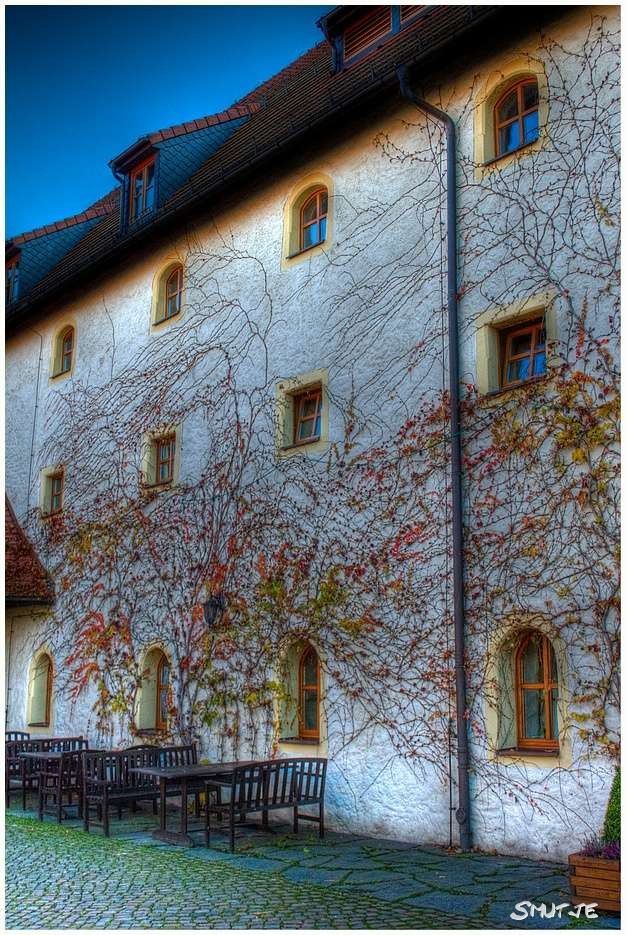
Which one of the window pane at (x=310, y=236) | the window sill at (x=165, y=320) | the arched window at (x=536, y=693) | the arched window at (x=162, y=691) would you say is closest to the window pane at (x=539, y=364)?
the arched window at (x=536, y=693)

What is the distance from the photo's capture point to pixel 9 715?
58.3 ft

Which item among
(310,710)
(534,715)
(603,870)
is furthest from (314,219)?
(603,870)

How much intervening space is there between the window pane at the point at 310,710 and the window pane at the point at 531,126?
257 inches

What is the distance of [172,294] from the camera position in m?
15.6

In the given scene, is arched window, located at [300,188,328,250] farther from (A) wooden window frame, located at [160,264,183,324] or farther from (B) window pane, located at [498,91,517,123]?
(A) wooden window frame, located at [160,264,183,324]

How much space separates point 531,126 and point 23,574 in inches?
450

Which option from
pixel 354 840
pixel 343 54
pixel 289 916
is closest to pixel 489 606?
pixel 354 840

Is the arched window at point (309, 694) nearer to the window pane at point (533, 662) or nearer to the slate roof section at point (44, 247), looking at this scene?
the window pane at point (533, 662)

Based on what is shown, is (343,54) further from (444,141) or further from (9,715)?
(9,715)

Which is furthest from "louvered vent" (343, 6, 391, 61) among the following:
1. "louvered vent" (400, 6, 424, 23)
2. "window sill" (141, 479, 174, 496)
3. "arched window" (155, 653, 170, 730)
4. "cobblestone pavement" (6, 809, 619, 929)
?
"cobblestone pavement" (6, 809, 619, 929)

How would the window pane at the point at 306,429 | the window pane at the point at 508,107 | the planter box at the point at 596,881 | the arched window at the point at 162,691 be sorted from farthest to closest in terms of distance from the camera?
the arched window at the point at 162,691 → the window pane at the point at 306,429 → the window pane at the point at 508,107 → the planter box at the point at 596,881

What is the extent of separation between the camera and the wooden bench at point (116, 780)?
11.0 m

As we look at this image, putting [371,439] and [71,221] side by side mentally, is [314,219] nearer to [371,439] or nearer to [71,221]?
[371,439]

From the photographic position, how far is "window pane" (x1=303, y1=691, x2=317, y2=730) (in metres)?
11.6
